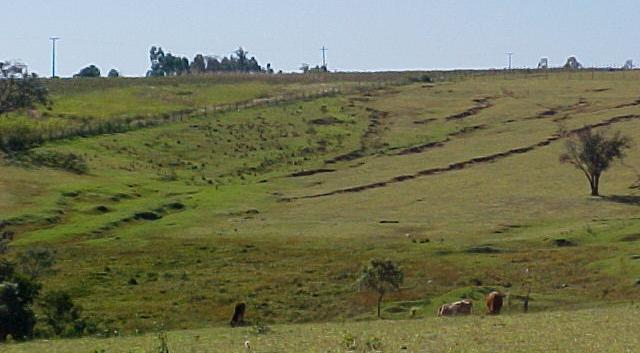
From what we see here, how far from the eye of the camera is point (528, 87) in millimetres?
148375

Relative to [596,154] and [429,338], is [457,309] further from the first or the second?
[596,154]

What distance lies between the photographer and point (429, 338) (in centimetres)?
2608

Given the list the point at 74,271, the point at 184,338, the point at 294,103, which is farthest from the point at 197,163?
the point at 184,338

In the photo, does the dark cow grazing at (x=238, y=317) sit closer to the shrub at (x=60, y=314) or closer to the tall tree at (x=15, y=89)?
the shrub at (x=60, y=314)

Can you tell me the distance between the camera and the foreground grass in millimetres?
23938

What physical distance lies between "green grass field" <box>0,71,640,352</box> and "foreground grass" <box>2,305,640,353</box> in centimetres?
11

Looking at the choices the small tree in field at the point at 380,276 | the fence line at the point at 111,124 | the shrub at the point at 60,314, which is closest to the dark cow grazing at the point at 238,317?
the shrub at the point at 60,314

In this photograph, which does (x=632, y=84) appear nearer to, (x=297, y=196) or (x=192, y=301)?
(x=297, y=196)

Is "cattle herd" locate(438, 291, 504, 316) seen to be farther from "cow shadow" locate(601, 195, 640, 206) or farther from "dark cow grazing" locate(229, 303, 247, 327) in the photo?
"cow shadow" locate(601, 195, 640, 206)

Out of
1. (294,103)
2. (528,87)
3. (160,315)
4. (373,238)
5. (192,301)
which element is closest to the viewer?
(160,315)

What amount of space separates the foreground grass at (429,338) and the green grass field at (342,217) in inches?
4.4

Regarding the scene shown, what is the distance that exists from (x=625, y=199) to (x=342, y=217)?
18.3 meters

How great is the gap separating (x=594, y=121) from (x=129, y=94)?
6310 centimetres

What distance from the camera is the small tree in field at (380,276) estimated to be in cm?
4550
